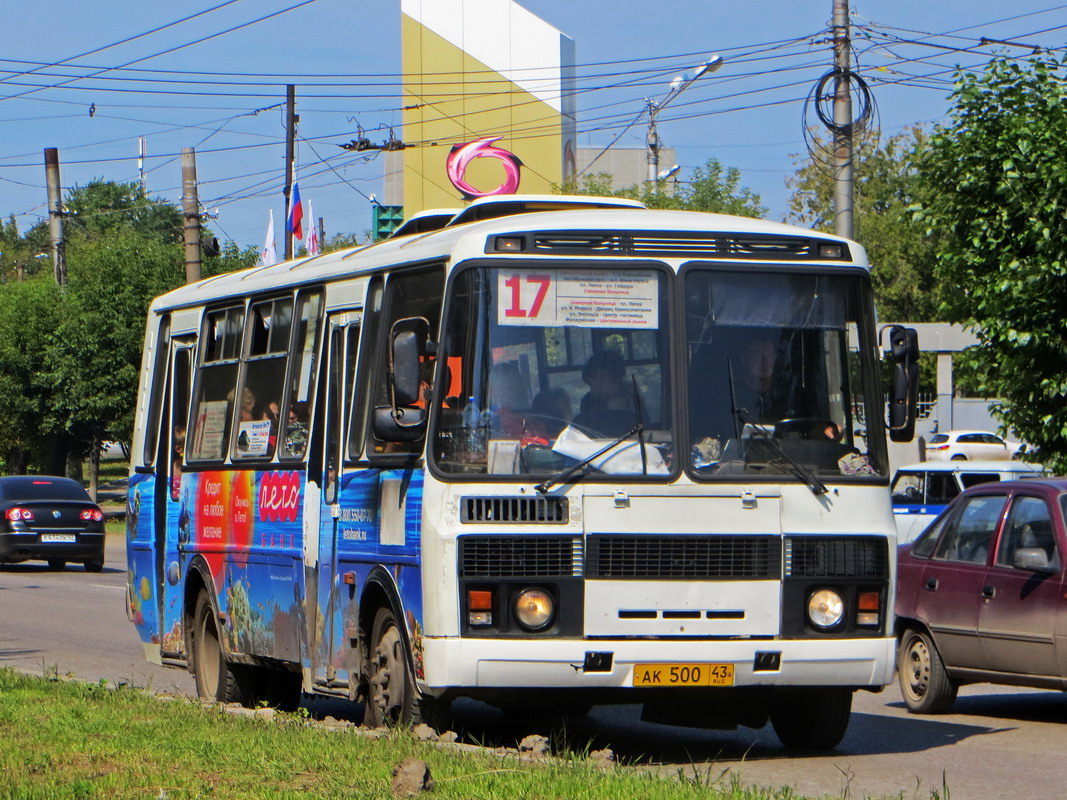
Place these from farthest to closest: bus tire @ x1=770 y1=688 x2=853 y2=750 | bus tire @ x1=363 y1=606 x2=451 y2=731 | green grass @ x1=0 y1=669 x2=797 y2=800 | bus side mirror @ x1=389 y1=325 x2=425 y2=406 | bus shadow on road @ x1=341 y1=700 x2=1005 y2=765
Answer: bus shadow on road @ x1=341 y1=700 x2=1005 y2=765
bus tire @ x1=770 y1=688 x2=853 y2=750
bus tire @ x1=363 y1=606 x2=451 y2=731
bus side mirror @ x1=389 y1=325 x2=425 y2=406
green grass @ x1=0 y1=669 x2=797 y2=800

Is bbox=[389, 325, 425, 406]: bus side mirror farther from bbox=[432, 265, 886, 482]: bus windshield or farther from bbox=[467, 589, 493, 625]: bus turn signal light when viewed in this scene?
bbox=[467, 589, 493, 625]: bus turn signal light

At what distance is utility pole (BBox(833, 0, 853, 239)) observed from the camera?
21328 millimetres

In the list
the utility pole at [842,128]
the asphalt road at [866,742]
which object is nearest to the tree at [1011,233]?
the utility pole at [842,128]

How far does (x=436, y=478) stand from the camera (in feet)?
27.9

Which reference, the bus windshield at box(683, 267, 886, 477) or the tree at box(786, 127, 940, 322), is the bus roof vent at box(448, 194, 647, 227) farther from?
the tree at box(786, 127, 940, 322)

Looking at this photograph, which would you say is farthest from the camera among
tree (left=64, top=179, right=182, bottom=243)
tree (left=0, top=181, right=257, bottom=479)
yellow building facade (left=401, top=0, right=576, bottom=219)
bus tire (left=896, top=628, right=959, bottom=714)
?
tree (left=64, top=179, right=182, bottom=243)

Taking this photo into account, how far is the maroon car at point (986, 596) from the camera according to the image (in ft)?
35.3

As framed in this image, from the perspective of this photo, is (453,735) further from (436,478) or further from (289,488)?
(289,488)

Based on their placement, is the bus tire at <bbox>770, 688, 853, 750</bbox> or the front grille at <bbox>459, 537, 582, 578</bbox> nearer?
the front grille at <bbox>459, 537, 582, 578</bbox>

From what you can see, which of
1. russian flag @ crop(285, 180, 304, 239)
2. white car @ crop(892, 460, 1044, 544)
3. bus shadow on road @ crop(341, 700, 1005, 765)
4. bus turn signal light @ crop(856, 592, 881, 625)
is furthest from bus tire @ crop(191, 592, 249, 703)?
russian flag @ crop(285, 180, 304, 239)

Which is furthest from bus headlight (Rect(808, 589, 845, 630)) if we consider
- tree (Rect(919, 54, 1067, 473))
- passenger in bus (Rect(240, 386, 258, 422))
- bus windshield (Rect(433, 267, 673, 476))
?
tree (Rect(919, 54, 1067, 473))

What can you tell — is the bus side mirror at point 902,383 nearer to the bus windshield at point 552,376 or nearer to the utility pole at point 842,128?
the bus windshield at point 552,376

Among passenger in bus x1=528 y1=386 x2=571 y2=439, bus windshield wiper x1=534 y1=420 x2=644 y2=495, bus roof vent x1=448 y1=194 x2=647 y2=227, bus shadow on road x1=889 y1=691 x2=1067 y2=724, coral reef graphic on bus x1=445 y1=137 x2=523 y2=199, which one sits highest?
coral reef graphic on bus x1=445 y1=137 x2=523 y2=199

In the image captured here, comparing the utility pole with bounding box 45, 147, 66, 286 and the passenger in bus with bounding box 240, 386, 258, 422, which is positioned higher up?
the utility pole with bounding box 45, 147, 66, 286
